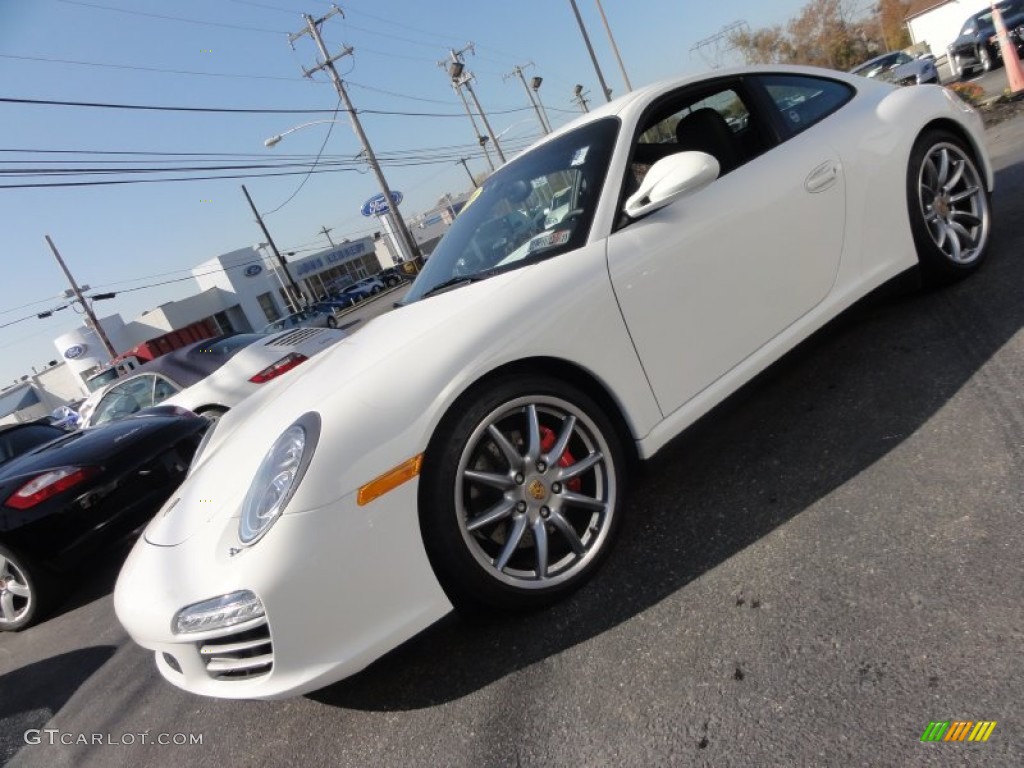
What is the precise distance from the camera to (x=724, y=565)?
7.14 feet

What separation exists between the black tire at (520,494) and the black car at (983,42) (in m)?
17.7

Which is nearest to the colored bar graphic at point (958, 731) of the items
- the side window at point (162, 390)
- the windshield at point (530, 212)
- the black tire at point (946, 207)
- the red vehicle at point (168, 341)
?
the windshield at point (530, 212)

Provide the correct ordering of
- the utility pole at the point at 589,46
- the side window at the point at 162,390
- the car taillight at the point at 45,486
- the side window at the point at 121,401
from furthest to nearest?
the utility pole at the point at 589,46, the side window at the point at 121,401, the side window at the point at 162,390, the car taillight at the point at 45,486

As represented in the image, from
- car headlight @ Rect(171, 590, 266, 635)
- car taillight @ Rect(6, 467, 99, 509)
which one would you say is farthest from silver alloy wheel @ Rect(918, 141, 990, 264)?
car taillight @ Rect(6, 467, 99, 509)

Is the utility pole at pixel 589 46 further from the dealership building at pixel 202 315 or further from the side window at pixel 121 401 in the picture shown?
the dealership building at pixel 202 315

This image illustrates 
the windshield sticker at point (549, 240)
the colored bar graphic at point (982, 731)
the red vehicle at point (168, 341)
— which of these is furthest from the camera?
the red vehicle at point (168, 341)

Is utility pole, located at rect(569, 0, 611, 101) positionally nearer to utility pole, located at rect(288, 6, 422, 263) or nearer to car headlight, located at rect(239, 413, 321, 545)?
utility pole, located at rect(288, 6, 422, 263)

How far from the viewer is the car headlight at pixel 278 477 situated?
6.18 feet

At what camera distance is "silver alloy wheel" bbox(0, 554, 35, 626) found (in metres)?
4.22

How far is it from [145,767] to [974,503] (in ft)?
9.51

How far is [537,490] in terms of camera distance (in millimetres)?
2195

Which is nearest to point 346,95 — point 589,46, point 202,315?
point 589,46

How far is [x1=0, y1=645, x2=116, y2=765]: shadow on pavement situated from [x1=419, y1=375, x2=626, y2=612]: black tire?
2.39 meters

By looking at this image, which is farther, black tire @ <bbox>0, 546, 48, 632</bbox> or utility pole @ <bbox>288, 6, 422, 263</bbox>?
utility pole @ <bbox>288, 6, 422, 263</bbox>
